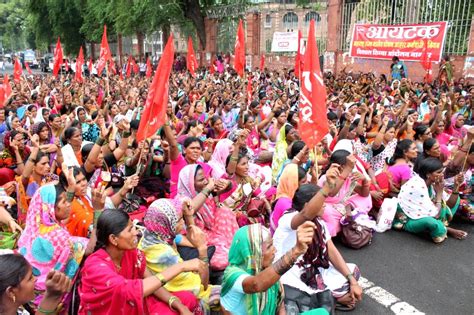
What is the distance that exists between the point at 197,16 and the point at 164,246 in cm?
2201

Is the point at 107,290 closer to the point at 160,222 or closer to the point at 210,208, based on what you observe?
the point at 160,222

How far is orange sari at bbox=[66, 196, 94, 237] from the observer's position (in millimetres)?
3199

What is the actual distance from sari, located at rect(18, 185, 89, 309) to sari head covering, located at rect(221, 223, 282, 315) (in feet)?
3.54

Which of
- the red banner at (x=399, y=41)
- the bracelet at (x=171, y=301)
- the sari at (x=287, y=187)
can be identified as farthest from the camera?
the red banner at (x=399, y=41)

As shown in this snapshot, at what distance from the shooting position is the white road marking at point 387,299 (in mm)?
3154

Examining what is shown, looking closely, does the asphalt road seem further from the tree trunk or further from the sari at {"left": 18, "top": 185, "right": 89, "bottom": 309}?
the tree trunk

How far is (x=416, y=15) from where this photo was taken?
41.2 ft

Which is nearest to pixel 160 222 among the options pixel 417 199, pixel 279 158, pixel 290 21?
pixel 279 158

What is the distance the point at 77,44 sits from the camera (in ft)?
109

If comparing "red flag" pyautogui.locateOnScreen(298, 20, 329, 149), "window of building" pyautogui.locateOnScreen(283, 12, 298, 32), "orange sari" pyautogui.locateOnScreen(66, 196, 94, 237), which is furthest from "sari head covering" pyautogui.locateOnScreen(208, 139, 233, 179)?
"window of building" pyautogui.locateOnScreen(283, 12, 298, 32)

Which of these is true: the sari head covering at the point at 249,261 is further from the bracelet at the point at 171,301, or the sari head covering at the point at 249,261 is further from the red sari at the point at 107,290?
the red sari at the point at 107,290

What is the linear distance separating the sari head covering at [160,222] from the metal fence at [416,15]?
11.3 meters

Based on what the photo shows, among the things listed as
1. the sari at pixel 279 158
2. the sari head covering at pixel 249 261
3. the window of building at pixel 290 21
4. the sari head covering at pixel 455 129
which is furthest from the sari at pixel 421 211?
the window of building at pixel 290 21

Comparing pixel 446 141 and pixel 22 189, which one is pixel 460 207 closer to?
pixel 446 141
